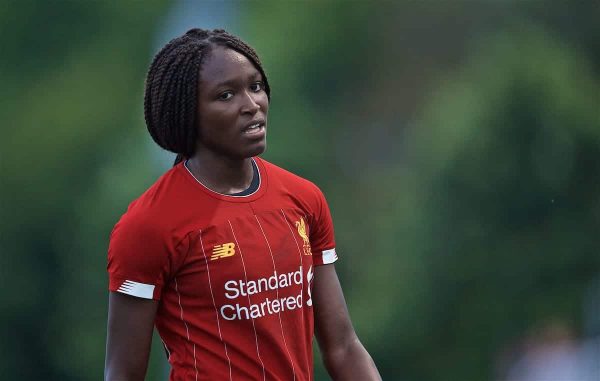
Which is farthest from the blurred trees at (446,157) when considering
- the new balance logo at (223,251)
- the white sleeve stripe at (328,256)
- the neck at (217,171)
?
the new balance logo at (223,251)

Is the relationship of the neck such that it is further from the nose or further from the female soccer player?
the nose

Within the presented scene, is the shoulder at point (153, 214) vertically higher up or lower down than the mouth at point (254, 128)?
lower down

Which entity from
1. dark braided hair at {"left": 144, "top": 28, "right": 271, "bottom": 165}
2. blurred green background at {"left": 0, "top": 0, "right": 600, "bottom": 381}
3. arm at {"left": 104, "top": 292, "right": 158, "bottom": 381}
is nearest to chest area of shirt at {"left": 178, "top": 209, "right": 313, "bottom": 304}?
arm at {"left": 104, "top": 292, "right": 158, "bottom": 381}

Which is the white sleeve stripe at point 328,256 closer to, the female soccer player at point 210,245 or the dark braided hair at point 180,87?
the female soccer player at point 210,245

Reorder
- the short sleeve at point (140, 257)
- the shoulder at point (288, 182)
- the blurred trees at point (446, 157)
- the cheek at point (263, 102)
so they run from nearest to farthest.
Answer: the short sleeve at point (140, 257)
the cheek at point (263, 102)
the shoulder at point (288, 182)
the blurred trees at point (446, 157)

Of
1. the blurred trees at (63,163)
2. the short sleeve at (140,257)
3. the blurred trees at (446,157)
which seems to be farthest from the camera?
the blurred trees at (446,157)

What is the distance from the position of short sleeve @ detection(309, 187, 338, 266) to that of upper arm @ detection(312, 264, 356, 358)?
0.02 m

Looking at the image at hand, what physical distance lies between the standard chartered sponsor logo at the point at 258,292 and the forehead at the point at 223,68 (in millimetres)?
445

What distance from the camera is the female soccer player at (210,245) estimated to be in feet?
6.93

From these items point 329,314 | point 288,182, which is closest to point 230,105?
point 288,182

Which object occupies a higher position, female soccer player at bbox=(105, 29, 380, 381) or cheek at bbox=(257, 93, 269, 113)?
cheek at bbox=(257, 93, 269, 113)

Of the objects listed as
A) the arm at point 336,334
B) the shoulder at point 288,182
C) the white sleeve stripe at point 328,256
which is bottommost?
the arm at point 336,334

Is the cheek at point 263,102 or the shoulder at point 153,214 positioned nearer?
the shoulder at point 153,214

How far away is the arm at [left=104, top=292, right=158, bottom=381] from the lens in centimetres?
212
